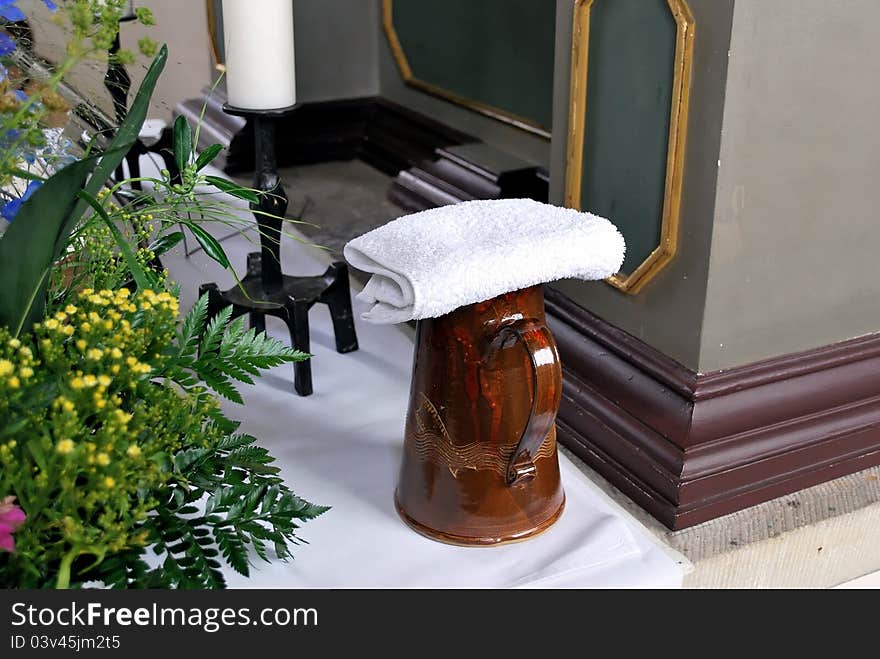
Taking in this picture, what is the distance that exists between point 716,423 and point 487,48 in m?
0.93

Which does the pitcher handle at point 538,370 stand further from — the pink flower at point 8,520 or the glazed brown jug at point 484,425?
the pink flower at point 8,520

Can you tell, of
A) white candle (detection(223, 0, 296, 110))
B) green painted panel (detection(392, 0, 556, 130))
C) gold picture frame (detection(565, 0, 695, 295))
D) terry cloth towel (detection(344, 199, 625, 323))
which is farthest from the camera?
green painted panel (detection(392, 0, 556, 130))

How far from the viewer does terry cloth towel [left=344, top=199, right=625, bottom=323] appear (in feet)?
2.05

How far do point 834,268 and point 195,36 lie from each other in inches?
76.3

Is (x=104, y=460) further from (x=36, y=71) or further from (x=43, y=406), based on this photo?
(x=36, y=71)

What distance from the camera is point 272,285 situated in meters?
0.96

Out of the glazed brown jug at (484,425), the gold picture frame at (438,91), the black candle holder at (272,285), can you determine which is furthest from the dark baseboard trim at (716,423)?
the gold picture frame at (438,91)

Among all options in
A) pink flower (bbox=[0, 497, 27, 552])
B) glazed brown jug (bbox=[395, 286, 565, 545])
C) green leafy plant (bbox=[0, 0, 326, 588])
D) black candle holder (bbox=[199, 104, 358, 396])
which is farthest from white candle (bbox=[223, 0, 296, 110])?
pink flower (bbox=[0, 497, 27, 552])

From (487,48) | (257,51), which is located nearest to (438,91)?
(487,48)

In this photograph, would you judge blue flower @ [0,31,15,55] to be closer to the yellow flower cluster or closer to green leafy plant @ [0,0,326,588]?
green leafy plant @ [0,0,326,588]

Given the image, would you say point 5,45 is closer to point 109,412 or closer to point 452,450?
point 109,412

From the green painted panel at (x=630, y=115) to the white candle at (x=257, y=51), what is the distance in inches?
11.3

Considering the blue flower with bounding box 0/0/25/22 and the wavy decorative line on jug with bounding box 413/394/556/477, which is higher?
the blue flower with bounding box 0/0/25/22
